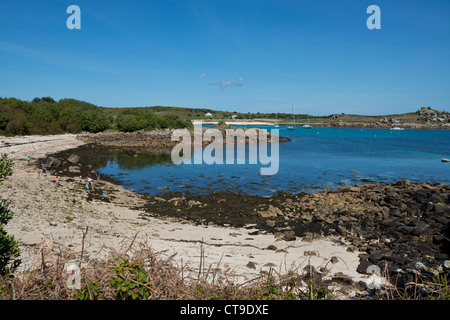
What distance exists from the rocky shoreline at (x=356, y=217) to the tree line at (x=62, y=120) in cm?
5436

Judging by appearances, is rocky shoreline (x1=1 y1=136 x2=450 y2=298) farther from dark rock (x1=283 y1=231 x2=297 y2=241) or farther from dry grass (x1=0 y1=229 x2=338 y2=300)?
dry grass (x1=0 y1=229 x2=338 y2=300)

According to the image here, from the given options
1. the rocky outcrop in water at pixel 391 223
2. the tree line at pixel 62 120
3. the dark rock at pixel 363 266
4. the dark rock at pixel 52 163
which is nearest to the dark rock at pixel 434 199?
the rocky outcrop in water at pixel 391 223

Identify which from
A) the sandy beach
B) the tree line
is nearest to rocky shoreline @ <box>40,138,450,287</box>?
the sandy beach

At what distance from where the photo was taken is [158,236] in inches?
588

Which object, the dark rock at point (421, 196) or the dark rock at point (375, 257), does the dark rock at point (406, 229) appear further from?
the dark rock at point (421, 196)

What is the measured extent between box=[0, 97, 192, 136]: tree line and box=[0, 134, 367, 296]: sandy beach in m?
51.1

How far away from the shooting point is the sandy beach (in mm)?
11539

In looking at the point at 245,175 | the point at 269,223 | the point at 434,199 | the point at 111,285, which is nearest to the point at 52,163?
the point at 245,175

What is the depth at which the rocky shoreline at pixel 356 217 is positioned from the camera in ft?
41.6

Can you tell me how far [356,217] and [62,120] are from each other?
8904 centimetres

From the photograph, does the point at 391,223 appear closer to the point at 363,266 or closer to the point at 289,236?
the point at 289,236

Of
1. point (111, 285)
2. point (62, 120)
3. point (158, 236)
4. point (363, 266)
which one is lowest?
point (363, 266)
